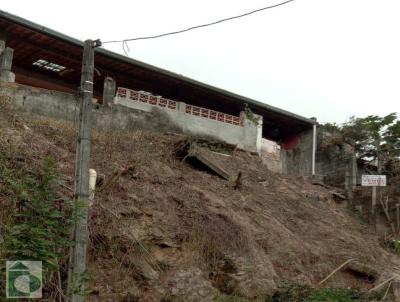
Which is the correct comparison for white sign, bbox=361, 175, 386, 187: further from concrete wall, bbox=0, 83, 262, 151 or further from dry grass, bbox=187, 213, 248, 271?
dry grass, bbox=187, 213, 248, 271

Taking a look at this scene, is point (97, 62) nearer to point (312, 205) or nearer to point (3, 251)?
point (312, 205)

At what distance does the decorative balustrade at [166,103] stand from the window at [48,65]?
8.56 ft

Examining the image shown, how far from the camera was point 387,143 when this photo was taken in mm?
19812

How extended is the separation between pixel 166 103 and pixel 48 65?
13.3 ft

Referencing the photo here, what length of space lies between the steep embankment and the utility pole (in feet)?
4.22

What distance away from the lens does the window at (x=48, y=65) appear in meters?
16.8

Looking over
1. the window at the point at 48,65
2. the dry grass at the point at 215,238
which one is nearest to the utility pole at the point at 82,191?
the dry grass at the point at 215,238

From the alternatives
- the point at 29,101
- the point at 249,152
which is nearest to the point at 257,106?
the point at 249,152

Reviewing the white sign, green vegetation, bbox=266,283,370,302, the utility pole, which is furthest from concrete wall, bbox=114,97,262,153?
the utility pole

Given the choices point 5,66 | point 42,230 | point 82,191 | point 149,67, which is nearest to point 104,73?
point 149,67

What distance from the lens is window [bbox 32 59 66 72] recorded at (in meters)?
16.8

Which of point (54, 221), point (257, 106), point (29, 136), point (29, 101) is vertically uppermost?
point (257, 106)

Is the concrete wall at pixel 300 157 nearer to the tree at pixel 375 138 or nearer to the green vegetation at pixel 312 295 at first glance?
the tree at pixel 375 138

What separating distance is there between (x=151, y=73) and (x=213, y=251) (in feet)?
27.9
